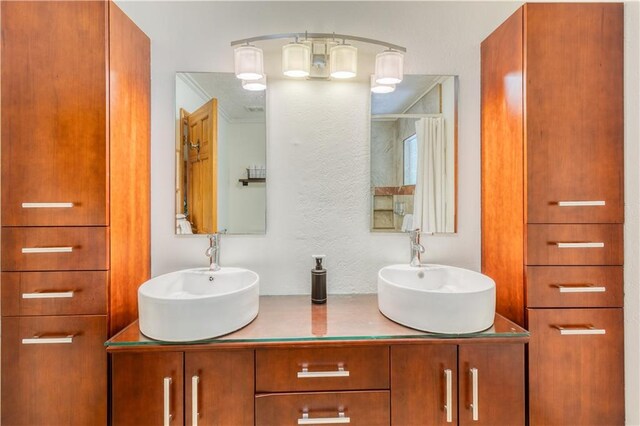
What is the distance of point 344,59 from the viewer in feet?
4.70

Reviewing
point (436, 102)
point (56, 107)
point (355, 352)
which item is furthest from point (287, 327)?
point (436, 102)

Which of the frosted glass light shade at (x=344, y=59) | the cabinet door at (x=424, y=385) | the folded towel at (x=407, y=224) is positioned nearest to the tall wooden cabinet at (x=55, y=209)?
the frosted glass light shade at (x=344, y=59)

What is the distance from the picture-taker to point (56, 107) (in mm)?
1154

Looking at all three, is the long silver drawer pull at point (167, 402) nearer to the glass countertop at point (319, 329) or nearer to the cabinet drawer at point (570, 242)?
the glass countertop at point (319, 329)

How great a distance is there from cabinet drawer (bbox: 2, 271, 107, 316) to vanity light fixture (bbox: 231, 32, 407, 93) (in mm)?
1051

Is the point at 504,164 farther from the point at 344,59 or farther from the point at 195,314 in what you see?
the point at 195,314

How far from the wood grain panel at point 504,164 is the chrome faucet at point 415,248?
351mm

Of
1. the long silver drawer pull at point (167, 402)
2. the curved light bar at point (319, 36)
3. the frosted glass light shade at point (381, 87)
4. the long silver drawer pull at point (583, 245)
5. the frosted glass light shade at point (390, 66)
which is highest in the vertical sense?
the curved light bar at point (319, 36)

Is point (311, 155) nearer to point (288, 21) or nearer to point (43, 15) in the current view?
point (288, 21)

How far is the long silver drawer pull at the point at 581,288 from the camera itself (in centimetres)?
123

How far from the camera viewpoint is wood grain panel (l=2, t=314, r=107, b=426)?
3.78 ft

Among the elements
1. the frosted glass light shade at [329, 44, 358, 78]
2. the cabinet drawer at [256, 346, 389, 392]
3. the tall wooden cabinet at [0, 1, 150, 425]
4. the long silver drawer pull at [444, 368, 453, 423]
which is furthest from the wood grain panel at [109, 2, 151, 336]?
the long silver drawer pull at [444, 368, 453, 423]

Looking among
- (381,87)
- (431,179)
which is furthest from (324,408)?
(381,87)

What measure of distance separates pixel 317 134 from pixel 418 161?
1.71 feet
